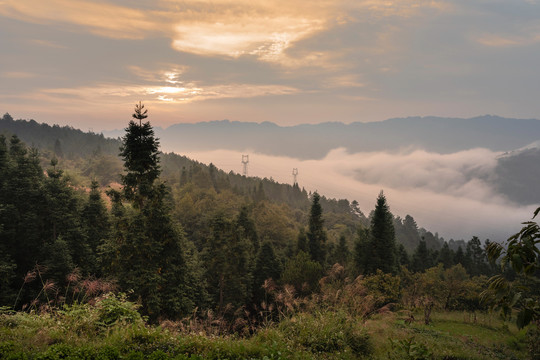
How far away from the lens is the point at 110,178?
12550 centimetres

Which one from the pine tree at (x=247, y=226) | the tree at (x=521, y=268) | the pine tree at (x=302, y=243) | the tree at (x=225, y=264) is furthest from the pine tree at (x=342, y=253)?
the tree at (x=521, y=268)

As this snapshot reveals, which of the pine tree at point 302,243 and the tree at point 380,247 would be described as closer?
the tree at point 380,247

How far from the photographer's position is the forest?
704 cm

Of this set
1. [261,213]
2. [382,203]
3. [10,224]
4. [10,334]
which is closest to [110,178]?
[261,213]

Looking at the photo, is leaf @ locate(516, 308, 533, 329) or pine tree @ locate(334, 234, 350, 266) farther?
pine tree @ locate(334, 234, 350, 266)

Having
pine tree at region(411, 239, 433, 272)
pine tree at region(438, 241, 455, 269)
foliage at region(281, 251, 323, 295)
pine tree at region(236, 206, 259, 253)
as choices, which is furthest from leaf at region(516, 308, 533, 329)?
pine tree at region(438, 241, 455, 269)

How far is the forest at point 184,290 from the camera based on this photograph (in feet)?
23.1

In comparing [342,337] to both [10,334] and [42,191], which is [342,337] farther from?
[42,191]

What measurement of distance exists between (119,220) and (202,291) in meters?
13.4

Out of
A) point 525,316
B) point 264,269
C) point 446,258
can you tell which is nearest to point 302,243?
point 264,269

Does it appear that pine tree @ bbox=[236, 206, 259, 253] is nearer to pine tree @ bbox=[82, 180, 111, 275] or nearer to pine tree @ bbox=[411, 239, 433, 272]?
pine tree @ bbox=[82, 180, 111, 275]

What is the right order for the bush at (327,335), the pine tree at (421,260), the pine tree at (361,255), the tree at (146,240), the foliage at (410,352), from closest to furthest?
the foliage at (410,352), the bush at (327,335), the tree at (146,240), the pine tree at (361,255), the pine tree at (421,260)

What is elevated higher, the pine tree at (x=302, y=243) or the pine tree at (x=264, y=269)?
the pine tree at (x=302, y=243)

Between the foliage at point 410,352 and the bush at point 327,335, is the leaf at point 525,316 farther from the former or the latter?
the bush at point 327,335
